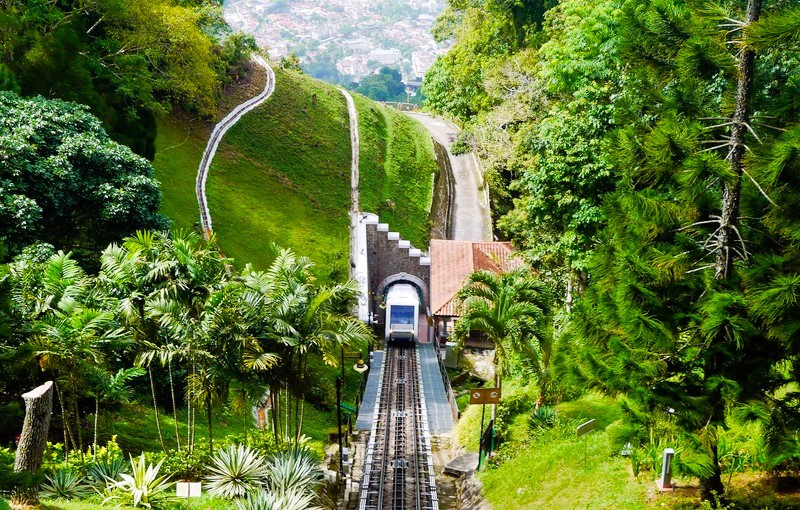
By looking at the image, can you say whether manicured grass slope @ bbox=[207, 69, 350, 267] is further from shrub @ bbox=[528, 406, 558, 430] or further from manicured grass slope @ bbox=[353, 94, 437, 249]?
shrub @ bbox=[528, 406, 558, 430]

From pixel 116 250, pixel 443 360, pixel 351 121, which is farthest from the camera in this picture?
pixel 351 121

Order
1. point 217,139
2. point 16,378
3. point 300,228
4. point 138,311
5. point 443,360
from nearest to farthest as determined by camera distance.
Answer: point 16,378 < point 138,311 < point 443,360 < point 300,228 < point 217,139

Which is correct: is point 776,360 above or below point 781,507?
above

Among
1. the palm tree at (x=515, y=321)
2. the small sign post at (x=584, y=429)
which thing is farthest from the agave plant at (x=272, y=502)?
the palm tree at (x=515, y=321)

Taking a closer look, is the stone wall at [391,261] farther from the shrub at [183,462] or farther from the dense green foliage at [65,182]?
the shrub at [183,462]

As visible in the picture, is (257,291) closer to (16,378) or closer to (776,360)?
(16,378)

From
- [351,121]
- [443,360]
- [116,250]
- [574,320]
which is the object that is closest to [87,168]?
[116,250]
